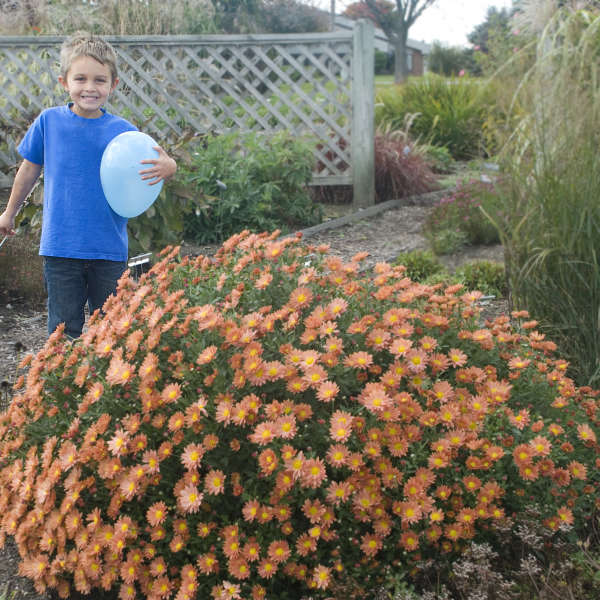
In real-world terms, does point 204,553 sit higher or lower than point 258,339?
lower

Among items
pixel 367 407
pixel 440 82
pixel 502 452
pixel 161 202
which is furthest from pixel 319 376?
pixel 440 82

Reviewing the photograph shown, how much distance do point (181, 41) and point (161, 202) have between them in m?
3.40

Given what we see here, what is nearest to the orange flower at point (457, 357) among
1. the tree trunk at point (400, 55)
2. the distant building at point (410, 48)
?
the tree trunk at point (400, 55)

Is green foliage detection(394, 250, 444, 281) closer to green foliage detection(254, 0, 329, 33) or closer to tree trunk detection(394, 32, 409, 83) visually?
green foliage detection(254, 0, 329, 33)

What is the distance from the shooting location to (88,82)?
2.86 meters

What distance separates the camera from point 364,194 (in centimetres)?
799

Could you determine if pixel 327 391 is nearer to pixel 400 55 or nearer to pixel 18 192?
pixel 18 192

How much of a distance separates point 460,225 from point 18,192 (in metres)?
4.07

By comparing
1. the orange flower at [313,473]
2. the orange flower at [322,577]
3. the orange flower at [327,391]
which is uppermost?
the orange flower at [327,391]

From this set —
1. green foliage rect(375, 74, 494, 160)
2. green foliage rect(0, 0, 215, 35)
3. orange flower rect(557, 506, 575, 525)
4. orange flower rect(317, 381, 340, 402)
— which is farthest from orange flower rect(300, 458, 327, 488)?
green foliage rect(375, 74, 494, 160)

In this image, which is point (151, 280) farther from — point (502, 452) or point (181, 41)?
point (181, 41)

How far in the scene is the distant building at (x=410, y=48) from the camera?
43219 millimetres

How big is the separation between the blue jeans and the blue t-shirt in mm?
77

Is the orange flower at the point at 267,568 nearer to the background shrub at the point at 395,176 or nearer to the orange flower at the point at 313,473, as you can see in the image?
the orange flower at the point at 313,473
